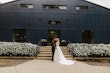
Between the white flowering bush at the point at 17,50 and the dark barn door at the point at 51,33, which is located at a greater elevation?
the dark barn door at the point at 51,33

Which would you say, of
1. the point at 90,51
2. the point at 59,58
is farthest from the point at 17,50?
the point at 90,51

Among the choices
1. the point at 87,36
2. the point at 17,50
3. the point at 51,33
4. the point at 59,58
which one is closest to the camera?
the point at 59,58

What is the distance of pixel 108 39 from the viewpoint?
3331 centimetres

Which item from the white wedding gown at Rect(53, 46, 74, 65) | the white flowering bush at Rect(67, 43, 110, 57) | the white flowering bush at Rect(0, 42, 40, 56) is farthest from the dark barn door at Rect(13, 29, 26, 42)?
the white wedding gown at Rect(53, 46, 74, 65)

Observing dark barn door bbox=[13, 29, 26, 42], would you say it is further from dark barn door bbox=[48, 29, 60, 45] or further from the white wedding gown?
the white wedding gown

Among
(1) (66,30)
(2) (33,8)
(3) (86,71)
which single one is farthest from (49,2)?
(3) (86,71)

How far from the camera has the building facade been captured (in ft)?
106

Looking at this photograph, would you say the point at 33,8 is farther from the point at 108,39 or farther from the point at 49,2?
the point at 108,39

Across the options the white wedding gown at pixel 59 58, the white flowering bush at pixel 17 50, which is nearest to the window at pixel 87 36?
the white flowering bush at pixel 17 50

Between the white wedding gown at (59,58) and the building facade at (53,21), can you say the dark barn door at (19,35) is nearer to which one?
the building facade at (53,21)

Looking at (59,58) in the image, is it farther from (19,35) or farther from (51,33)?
(19,35)

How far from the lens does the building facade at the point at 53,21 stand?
32250 mm

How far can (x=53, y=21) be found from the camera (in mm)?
32562

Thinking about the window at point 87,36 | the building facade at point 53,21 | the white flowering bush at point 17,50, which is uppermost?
the building facade at point 53,21
